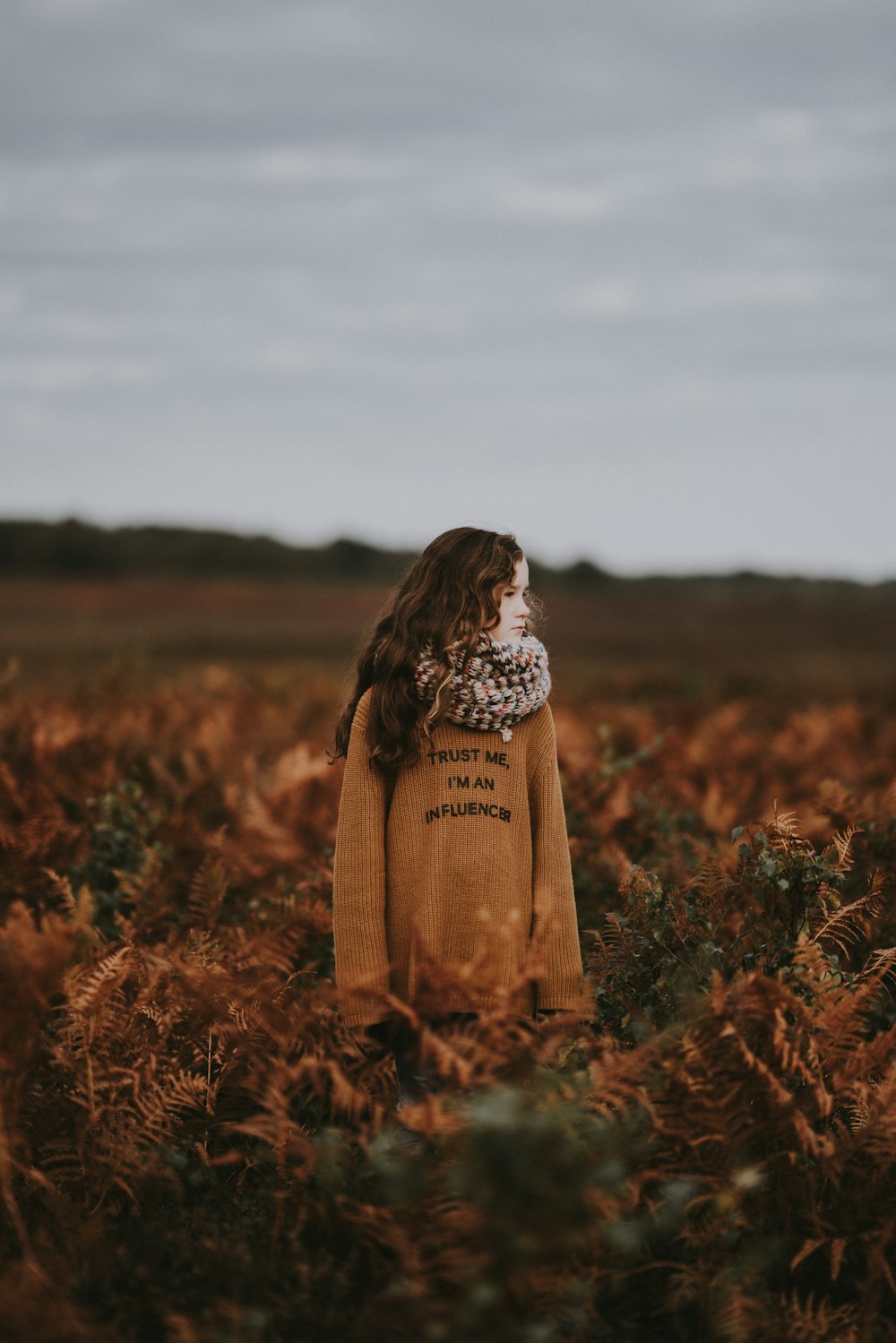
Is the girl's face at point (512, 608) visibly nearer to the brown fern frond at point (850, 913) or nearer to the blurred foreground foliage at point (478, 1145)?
the blurred foreground foliage at point (478, 1145)

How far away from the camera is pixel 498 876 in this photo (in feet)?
9.60

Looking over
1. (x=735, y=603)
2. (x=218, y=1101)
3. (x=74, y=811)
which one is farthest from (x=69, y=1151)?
(x=735, y=603)

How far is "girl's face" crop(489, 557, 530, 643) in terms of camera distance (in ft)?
9.96

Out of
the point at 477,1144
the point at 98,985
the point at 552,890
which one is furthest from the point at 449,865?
the point at 477,1144

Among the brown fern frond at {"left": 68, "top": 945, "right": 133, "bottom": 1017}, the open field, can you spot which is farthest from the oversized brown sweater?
the open field

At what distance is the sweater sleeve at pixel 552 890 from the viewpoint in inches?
116

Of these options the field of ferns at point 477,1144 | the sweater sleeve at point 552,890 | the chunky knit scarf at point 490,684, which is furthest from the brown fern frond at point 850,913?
the chunky knit scarf at point 490,684

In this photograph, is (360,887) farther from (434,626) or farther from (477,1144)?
(477,1144)

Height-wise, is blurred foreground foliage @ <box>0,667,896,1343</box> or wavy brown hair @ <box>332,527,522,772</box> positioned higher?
wavy brown hair @ <box>332,527,522,772</box>

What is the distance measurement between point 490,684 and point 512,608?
0.90ft

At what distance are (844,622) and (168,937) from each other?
29359 mm

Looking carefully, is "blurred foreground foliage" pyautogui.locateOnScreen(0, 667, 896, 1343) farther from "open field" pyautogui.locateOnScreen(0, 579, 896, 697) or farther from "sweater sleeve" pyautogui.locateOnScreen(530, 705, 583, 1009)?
"open field" pyautogui.locateOnScreen(0, 579, 896, 697)

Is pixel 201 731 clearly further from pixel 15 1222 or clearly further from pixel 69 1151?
pixel 15 1222

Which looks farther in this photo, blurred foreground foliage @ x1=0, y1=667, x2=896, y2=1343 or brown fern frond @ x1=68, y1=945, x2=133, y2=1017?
brown fern frond @ x1=68, y1=945, x2=133, y2=1017
